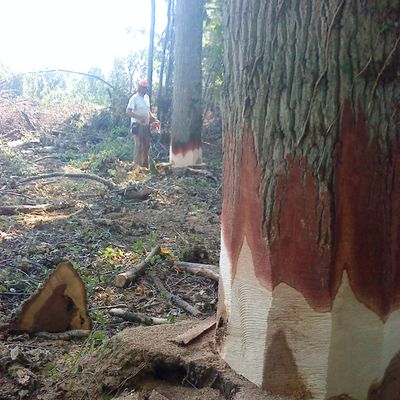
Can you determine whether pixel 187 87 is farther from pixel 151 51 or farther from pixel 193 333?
pixel 193 333

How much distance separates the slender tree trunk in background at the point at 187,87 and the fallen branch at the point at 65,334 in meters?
7.32

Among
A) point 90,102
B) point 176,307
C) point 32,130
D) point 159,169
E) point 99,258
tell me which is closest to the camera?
point 176,307

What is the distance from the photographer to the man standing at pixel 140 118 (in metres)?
10.4

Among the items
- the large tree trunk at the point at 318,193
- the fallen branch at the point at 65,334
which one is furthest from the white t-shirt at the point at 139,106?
the large tree trunk at the point at 318,193

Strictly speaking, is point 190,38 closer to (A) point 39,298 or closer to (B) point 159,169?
(B) point 159,169

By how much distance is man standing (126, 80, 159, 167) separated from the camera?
1044cm

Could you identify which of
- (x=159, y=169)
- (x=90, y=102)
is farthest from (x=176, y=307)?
(x=90, y=102)

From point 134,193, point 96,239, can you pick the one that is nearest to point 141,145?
point 134,193

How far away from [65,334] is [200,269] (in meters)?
1.57

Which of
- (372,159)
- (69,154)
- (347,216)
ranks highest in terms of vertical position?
(372,159)

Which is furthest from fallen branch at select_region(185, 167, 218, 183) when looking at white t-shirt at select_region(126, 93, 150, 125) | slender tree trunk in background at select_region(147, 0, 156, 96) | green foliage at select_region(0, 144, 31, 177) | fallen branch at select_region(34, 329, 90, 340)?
fallen branch at select_region(34, 329, 90, 340)

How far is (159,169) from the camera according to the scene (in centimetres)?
1056

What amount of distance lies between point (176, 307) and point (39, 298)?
3.65 ft

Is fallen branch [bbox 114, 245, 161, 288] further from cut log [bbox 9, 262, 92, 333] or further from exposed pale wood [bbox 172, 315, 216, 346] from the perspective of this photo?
exposed pale wood [bbox 172, 315, 216, 346]
